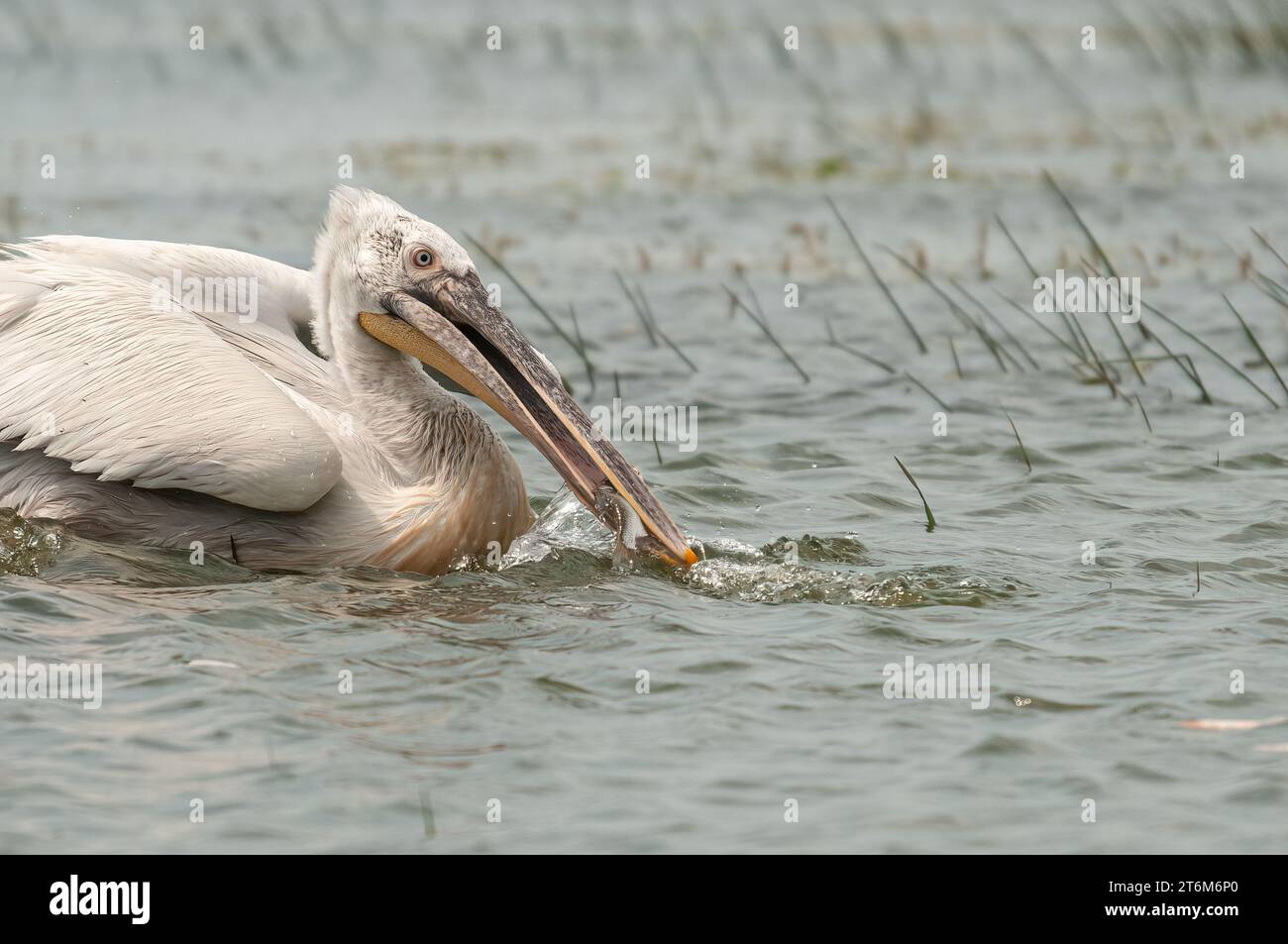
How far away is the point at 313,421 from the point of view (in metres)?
4.99

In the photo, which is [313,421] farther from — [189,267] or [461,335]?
[189,267]

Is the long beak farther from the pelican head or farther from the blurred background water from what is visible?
the blurred background water

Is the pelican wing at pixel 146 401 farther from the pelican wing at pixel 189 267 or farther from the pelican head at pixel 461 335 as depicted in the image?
the pelican head at pixel 461 335

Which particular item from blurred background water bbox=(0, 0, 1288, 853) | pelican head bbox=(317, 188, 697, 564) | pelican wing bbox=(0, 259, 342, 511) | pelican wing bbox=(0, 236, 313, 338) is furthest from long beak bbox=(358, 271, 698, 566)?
pelican wing bbox=(0, 236, 313, 338)

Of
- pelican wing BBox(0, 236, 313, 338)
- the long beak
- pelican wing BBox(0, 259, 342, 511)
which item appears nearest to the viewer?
pelican wing BBox(0, 259, 342, 511)

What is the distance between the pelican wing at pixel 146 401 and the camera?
4.73m

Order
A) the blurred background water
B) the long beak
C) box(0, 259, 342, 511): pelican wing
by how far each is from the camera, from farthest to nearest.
Answer: the long beak, box(0, 259, 342, 511): pelican wing, the blurred background water

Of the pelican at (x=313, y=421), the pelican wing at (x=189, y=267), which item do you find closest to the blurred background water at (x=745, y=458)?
the pelican at (x=313, y=421)

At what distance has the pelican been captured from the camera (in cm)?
480

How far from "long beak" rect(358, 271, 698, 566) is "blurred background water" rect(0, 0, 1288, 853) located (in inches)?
8.9

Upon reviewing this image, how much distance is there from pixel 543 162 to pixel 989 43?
4.36 m

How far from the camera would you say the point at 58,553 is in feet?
15.8

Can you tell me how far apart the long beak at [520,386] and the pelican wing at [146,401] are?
42 cm

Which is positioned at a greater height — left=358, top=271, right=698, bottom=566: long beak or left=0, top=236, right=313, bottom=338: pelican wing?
left=0, top=236, right=313, bottom=338: pelican wing
